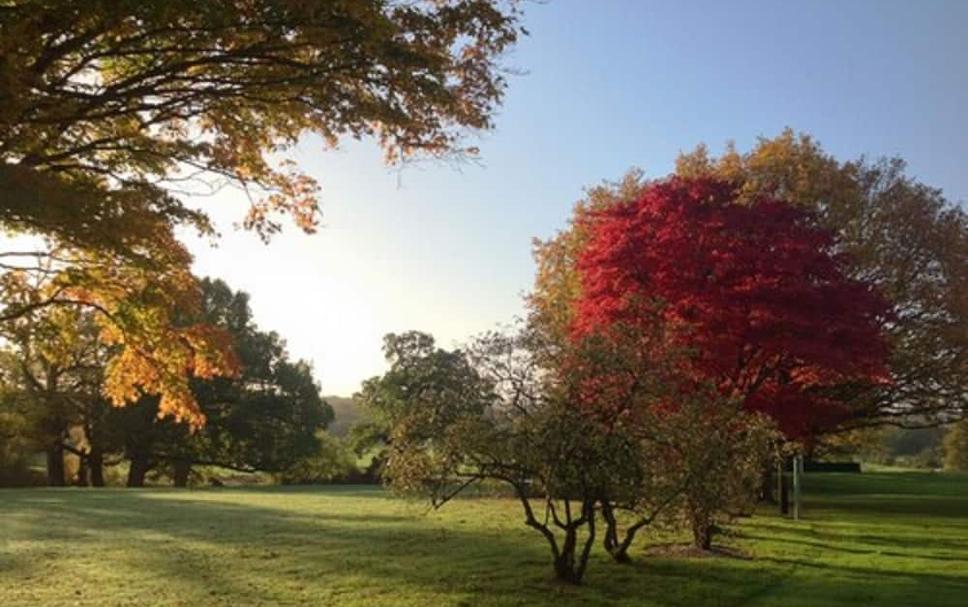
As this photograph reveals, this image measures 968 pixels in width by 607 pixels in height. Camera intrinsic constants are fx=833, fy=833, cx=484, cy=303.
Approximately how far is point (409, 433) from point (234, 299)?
4312cm

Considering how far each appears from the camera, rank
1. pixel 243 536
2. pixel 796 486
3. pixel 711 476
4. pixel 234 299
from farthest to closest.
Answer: pixel 234 299 < pixel 796 486 < pixel 243 536 < pixel 711 476

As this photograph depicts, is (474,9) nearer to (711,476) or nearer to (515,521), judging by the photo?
(711,476)

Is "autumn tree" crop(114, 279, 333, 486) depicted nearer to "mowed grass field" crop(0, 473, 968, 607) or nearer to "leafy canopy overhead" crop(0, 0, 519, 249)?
"mowed grass field" crop(0, 473, 968, 607)

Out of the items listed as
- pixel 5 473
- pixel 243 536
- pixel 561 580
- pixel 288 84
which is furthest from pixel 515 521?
pixel 5 473

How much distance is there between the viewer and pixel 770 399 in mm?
20438

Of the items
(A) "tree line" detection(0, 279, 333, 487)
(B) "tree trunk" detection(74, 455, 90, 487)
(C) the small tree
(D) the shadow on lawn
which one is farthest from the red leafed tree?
(B) "tree trunk" detection(74, 455, 90, 487)

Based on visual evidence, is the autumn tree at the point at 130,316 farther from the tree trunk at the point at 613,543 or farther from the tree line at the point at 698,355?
the tree trunk at the point at 613,543

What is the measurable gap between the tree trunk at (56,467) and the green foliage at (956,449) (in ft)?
214

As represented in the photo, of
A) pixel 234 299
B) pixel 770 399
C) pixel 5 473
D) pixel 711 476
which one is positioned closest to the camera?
pixel 711 476

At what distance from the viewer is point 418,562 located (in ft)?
44.5

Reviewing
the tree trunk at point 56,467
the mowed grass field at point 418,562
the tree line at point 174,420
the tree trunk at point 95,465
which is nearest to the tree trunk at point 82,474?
the tree line at point 174,420

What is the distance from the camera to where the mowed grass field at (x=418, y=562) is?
10.9 metres

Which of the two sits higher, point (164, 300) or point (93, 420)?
point (164, 300)

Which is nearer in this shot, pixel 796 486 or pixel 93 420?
pixel 796 486
